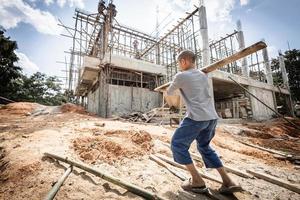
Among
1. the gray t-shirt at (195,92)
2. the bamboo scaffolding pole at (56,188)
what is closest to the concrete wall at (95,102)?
the bamboo scaffolding pole at (56,188)

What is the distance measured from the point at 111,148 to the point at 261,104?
49.7 ft

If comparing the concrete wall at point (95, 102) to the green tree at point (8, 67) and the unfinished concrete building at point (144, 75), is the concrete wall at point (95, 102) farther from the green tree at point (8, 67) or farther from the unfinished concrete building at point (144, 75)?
the green tree at point (8, 67)

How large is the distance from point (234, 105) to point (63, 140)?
13.5 meters

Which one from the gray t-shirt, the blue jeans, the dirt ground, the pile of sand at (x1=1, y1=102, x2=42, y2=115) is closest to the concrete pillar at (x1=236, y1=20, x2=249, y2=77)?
the dirt ground

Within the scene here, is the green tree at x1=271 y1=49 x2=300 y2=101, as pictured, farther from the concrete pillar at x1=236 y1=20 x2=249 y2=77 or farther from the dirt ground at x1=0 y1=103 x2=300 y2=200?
the dirt ground at x1=0 y1=103 x2=300 y2=200

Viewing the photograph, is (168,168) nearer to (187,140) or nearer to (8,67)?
(187,140)

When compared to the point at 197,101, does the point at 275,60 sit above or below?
above

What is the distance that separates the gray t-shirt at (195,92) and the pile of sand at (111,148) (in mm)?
1508

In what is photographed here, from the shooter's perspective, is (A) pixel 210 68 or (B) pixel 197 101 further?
(A) pixel 210 68

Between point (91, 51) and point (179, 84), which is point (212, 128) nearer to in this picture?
point (179, 84)

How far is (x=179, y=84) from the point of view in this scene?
2109 millimetres

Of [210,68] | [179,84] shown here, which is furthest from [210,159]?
[210,68]

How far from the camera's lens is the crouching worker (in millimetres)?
1982

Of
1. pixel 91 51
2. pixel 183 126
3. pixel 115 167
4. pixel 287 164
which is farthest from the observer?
pixel 91 51
